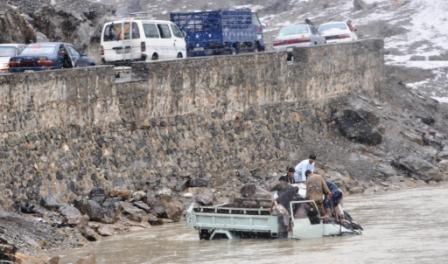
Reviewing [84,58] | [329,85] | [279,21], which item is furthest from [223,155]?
[279,21]

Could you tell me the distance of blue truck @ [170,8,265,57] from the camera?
44.0m

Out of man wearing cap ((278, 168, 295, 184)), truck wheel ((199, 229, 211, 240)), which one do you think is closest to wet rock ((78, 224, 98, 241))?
truck wheel ((199, 229, 211, 240))

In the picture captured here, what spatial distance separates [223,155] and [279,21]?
3709cm

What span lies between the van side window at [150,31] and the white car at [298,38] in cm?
749

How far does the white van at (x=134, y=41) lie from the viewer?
38219 mm

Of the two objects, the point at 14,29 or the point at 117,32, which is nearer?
the point at 117,32

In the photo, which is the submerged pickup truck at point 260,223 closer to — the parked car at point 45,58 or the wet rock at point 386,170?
the parked car at point 45,58

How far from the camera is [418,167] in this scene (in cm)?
3975

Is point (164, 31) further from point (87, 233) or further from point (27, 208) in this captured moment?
point (87, 233)

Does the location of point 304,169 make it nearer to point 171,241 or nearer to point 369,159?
point 171,241

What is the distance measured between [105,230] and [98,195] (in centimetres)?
205

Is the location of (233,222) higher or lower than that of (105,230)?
higher

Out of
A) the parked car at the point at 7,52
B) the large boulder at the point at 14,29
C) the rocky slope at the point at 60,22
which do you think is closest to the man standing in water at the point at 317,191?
the parked car at the point at 7,52

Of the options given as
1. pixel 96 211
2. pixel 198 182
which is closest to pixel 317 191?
pixel 96 211
